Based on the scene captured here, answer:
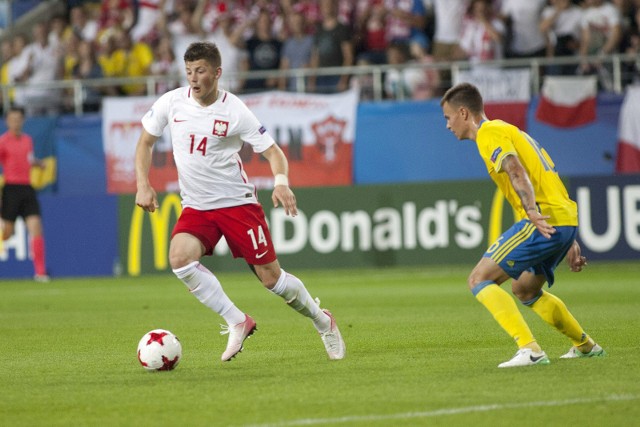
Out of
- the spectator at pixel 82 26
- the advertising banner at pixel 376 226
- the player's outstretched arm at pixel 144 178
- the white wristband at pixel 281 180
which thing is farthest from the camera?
the spectator at pixel 82 26

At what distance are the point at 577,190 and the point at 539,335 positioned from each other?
899 centimetres

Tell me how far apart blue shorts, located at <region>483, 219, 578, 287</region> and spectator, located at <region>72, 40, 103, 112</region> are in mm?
15273

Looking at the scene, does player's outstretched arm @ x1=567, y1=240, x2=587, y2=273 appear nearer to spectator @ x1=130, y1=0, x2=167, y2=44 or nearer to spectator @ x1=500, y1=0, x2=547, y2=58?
spectator @ x1=500, y1=0, x2=547, y2=58

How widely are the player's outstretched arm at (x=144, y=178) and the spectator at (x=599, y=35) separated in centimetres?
1185

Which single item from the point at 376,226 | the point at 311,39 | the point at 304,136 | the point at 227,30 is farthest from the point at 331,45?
the point at 376,226

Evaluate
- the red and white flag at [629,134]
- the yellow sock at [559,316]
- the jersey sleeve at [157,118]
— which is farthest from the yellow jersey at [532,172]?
the red and white flag at [629,134]

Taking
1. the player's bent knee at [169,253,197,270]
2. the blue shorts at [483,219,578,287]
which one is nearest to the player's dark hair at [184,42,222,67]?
the player's bent knee at [169,253,197,270]

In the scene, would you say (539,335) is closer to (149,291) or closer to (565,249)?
(565,249)

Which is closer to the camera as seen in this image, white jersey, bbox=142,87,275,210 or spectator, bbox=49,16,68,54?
white jersey, bbox=142,87,275,210

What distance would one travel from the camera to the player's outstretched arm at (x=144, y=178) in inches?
329

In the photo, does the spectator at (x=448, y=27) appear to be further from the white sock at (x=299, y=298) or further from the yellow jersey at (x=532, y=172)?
the yellow jersey at (x=532, y=172)

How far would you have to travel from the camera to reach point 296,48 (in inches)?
835

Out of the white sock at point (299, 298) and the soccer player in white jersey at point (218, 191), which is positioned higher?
the soccer player in white jersey at point (218, 191)

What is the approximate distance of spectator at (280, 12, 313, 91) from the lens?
2116 centimetres
